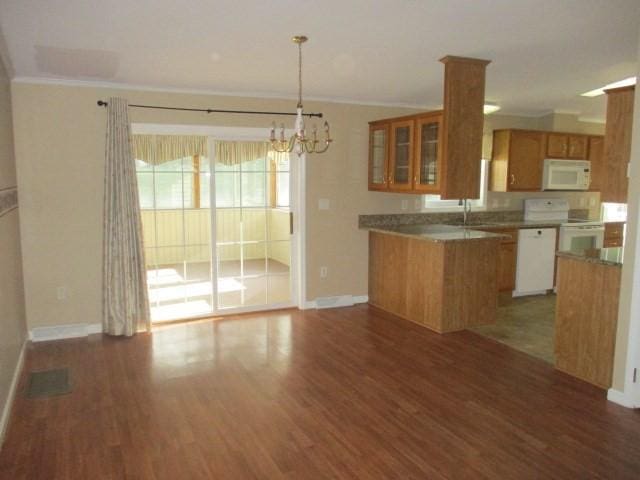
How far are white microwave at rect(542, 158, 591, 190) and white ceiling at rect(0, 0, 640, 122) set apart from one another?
4.73ft

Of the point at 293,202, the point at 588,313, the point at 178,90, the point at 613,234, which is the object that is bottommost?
the point at 588,313

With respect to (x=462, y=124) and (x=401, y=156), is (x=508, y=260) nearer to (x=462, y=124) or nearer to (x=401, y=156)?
(x=401, y=156)

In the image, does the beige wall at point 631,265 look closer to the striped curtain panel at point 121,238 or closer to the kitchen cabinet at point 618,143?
the kitchen cabinet at point 618,143

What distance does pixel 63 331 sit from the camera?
4582 millimetres

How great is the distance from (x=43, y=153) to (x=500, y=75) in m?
4.52

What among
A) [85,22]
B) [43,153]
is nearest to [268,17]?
[85,22]

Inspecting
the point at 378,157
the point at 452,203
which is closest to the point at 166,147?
the point at 378,157

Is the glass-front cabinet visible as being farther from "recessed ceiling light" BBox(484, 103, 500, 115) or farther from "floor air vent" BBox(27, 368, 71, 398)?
"floor air vent" BBox(27, 368, 71, 398)

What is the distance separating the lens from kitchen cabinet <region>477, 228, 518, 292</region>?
5992 millimetres

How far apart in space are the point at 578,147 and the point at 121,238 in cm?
595

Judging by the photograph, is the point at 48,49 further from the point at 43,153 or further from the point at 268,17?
the point at 268,17

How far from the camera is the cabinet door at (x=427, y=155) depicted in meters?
4.74

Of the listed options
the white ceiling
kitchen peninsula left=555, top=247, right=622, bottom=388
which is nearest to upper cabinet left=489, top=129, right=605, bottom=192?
the white ceiling

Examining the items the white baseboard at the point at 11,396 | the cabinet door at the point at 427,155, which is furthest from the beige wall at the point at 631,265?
the white baseboard at the point at 11,396
